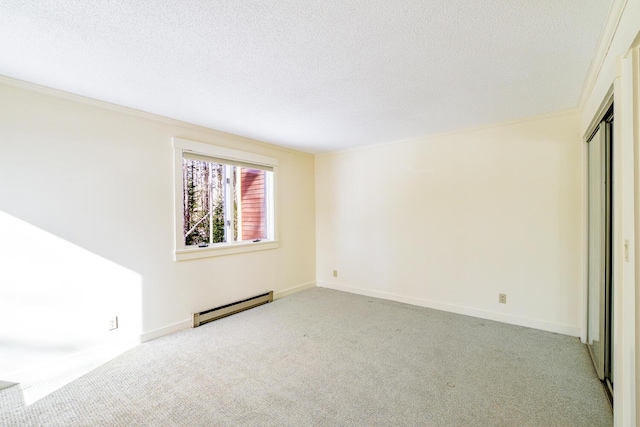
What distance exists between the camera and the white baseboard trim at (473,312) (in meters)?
2.81

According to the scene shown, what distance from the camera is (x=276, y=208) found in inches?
162

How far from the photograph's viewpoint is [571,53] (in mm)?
1767

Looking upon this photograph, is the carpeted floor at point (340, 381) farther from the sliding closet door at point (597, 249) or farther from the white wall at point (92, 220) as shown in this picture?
the white wall at point (92, 220)

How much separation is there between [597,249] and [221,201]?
12.4 feet

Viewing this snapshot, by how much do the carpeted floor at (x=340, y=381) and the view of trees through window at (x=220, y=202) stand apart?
44.4 inches

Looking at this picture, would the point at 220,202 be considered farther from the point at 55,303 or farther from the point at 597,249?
the point at 597,249

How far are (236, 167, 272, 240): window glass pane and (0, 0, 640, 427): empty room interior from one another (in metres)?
0.04

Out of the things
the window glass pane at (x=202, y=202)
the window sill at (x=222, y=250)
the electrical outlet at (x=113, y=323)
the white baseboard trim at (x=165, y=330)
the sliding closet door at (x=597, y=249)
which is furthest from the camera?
the window glass pane at (x=202, y=202)

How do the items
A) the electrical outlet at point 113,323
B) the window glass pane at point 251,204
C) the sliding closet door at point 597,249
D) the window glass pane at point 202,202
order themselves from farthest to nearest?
Result: 1. the window glass pane at point 251,204
2. the window glass pane at point 202,202
3. the electrical outlet at point 113,323
4. the sliding closet door at point 597,249

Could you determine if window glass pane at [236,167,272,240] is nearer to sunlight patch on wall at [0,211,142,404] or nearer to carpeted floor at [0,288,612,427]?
carpeted floor at [0,288,612,427]

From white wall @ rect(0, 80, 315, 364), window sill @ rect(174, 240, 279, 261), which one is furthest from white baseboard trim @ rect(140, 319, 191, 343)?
window sill @ rect(174, 240, 279, 261)

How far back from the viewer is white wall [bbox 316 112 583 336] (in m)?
2.83

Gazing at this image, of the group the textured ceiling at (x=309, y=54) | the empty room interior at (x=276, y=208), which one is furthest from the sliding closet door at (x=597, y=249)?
the textured ceiling at (x=309, y=54)

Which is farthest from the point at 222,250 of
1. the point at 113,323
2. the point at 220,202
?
the point at 113,323
